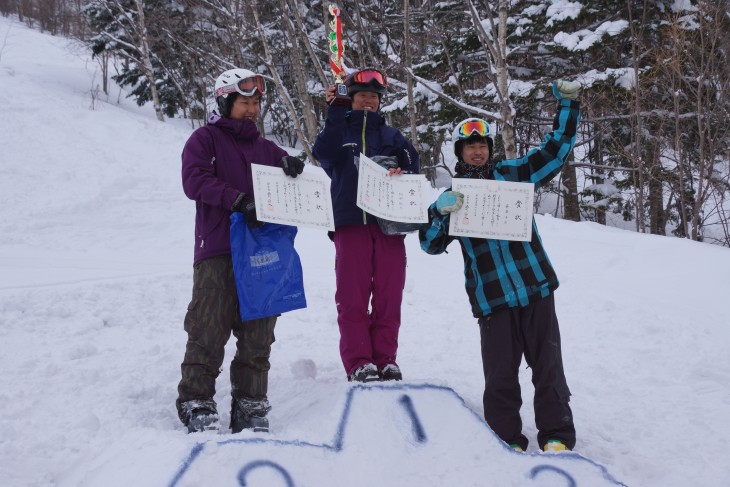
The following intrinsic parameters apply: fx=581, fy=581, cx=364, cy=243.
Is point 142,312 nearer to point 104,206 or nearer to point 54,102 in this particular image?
point 104,206

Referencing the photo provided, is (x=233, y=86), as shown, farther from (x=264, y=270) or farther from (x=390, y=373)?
(x=390, y=373)

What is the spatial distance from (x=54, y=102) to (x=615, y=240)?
1515 centimetres

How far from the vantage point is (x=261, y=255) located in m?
3.03

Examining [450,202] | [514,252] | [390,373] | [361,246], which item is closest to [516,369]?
[514,252]

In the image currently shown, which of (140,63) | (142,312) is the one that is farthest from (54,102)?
(142,312)

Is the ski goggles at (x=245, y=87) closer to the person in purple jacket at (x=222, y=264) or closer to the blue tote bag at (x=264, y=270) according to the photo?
the person in purple jacket at (x=222, y=264)

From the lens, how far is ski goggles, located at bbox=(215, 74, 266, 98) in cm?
312

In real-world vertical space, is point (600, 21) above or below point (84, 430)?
above

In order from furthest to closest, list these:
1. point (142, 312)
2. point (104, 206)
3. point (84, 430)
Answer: point (104, 206) → point (142, 312) → point (84, 430)

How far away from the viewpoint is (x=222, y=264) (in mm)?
3043

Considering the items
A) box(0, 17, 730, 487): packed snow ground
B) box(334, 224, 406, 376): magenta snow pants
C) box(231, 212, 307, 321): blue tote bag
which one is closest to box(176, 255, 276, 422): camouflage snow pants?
box(231, 212, 307, 321): blue tote bag

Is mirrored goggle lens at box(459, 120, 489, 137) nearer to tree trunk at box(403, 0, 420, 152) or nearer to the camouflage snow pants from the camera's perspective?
the camouflage snow pants

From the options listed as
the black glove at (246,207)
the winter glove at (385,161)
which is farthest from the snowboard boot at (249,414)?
the winter glove at (385,161)

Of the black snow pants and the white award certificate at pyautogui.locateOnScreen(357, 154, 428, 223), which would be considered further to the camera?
the white award certificate at pyautogui.locateOnScreen(357, 154, 428, 223)
